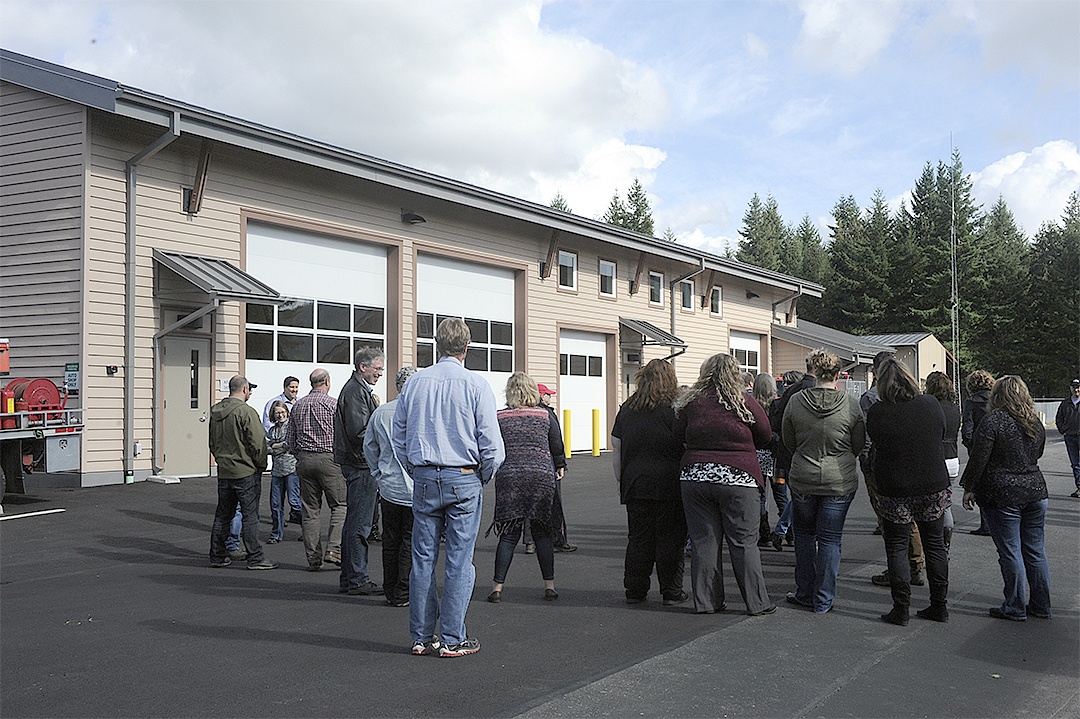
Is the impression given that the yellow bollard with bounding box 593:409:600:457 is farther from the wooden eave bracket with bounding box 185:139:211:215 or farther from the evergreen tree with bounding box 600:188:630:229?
the evergreen tree with bounding box 600:188:630:229

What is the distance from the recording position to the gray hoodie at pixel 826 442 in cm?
665

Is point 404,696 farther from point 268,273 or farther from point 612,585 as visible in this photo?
point 268,273

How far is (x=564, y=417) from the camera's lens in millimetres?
23672

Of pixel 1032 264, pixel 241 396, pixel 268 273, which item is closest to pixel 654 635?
pixel 241 396

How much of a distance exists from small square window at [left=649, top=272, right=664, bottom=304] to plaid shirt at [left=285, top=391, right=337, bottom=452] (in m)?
20.3

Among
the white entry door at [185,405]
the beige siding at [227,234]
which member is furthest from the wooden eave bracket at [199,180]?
the white entry door at [185,405]

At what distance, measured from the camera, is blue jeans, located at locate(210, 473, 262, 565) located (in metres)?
8.69

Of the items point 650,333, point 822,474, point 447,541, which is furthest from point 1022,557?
point 650,333

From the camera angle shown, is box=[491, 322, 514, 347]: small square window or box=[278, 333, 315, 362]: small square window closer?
box=[278, 333, 315, 362]: small square window

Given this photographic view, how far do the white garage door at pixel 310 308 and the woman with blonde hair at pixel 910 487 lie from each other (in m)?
11.5

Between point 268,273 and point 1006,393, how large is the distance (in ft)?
43.0

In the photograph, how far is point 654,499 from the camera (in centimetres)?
709

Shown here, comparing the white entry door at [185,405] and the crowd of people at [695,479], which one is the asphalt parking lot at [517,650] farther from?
the white entry door at [185,405]

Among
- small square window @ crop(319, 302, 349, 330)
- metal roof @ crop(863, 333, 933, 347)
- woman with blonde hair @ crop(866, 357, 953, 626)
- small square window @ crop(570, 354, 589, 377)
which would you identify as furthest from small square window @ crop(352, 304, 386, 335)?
metal roof @ crop(863, 333, 933, 347)
